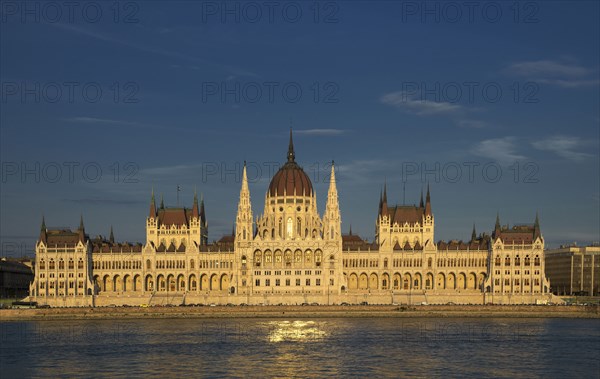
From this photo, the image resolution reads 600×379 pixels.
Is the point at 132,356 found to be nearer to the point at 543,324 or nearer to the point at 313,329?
the point at 313,329

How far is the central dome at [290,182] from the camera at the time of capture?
187875 millimetres

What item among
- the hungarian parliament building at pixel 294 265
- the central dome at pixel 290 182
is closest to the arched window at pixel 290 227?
the hungarian parliament building at pixel 294 265

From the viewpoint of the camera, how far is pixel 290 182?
18912 centimetres

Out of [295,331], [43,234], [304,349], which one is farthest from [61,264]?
[304,349]

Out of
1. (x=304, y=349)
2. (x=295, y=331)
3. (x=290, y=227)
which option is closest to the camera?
(x=304, y=349)

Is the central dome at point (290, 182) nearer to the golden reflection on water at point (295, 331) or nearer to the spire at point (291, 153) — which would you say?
the spire at point (291, 153)

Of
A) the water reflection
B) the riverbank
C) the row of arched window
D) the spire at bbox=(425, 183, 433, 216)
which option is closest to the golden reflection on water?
the water reflection

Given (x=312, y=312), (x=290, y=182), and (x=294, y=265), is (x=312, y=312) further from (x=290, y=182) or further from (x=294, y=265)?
(x=290, y=182)

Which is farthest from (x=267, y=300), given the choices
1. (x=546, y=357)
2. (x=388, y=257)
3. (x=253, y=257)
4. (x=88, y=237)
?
(x=546, y=357)

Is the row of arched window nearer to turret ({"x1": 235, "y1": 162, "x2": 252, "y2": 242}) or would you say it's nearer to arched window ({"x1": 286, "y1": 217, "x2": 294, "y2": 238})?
turret ({"x1": 235, "y1": 162, "x2": 252, "y2": 242})

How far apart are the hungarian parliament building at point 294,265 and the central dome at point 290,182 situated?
395 millimetres

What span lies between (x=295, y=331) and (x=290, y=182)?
68.0 metres

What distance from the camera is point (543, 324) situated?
457 feet

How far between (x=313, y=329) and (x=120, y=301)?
196 feet
